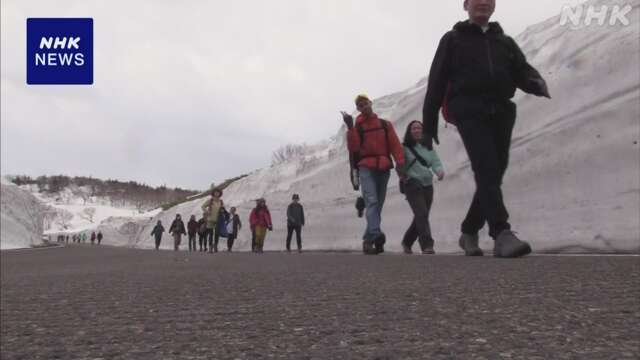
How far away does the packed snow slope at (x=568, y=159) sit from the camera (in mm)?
7086

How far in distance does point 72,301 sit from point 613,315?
7.78ft

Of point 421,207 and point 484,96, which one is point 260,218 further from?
point 484,96

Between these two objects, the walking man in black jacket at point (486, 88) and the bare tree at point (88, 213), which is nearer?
the walking man in black jacket at point (486, 88)

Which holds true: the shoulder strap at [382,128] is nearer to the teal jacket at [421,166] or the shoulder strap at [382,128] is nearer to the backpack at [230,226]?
the teal jacket at [421,166]

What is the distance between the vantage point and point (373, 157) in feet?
21.5

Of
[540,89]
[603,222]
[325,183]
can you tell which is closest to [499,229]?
[540,89]

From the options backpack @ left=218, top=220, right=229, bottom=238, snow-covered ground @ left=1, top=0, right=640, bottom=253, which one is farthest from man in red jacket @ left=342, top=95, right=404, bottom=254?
backpack @ left=218, top=220, right=229, bottom=238

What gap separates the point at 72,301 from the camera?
3.01m

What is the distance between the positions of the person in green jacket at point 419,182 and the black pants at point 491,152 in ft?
6.19

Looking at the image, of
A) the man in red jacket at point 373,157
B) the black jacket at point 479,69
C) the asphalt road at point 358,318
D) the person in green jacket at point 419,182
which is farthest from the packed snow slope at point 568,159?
the asphalt road at point 358,318

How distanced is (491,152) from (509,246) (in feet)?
2.02

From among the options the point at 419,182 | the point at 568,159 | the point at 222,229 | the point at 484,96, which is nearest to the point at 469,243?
the point at 484,96

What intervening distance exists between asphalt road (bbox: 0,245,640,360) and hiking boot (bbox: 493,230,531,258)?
1.61ft

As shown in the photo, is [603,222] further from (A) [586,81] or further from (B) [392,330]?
(B) [392,330]
